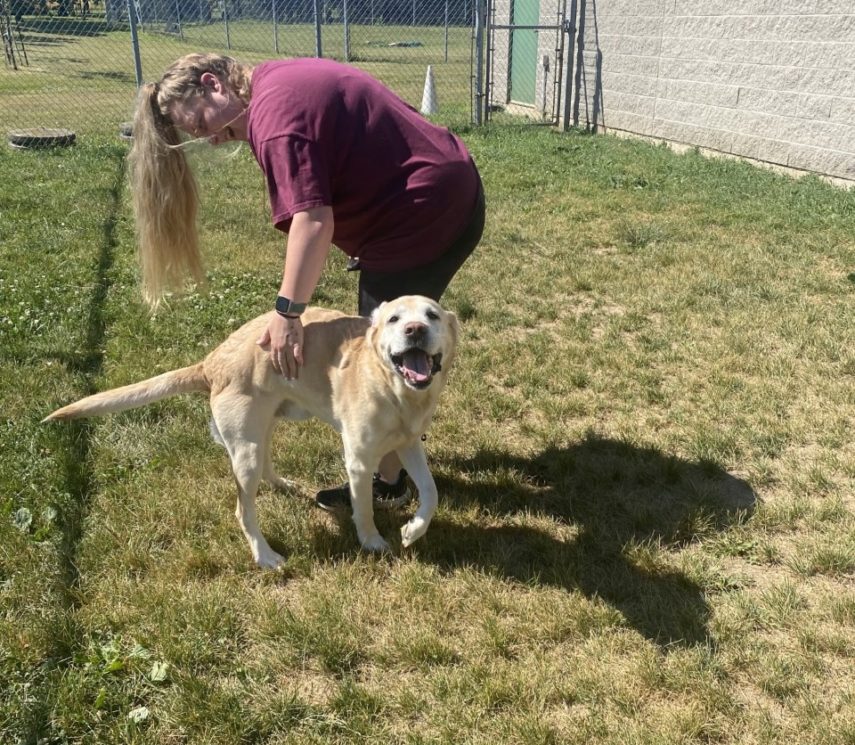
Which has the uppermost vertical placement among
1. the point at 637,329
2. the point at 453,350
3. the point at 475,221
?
the point at 475,221

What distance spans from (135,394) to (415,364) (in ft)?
3.95

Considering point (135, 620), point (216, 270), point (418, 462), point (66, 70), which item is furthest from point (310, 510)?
point (66, 70)

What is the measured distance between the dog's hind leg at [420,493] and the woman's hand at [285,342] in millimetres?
623

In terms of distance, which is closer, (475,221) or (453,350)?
(453,350)

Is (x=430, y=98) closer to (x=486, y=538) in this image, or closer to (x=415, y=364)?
(x=486, y=538)

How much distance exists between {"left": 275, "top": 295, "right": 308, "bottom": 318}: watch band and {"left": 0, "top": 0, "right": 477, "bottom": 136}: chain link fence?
36.9 ft

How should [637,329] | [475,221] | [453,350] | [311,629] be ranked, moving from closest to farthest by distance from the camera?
[311,629], [453,350], [475,221], [637,329]

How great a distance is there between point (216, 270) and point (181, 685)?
4.61 metres

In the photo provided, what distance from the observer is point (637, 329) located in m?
5.57

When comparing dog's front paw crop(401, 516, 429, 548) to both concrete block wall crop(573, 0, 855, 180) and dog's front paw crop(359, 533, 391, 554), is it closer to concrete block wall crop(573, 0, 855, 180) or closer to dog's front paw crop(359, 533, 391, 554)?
dog's front paw crop(359, 533, 391, 554)

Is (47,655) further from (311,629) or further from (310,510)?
(310,510)

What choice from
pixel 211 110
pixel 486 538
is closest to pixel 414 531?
pixel 486 538

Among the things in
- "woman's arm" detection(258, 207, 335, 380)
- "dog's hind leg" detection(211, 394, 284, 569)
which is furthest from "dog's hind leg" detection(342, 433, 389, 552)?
"woman's arm" detection(258, 207, 335, 380)

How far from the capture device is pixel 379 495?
3.75 m
